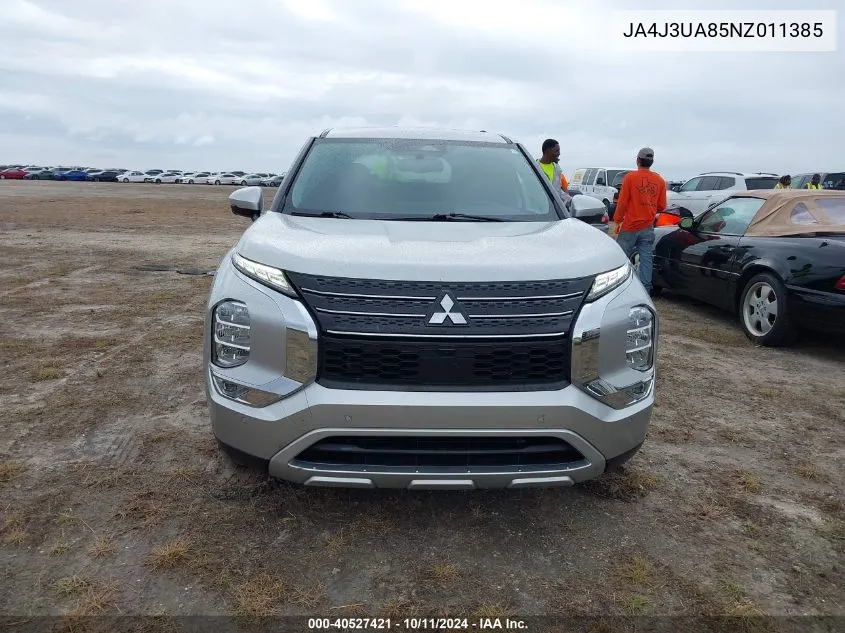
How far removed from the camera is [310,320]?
2588 mm

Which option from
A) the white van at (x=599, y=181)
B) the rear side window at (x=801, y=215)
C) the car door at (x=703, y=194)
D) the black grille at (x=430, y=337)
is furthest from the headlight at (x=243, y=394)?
the white van at (x=599, y=181)

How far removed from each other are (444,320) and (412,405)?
35 cm

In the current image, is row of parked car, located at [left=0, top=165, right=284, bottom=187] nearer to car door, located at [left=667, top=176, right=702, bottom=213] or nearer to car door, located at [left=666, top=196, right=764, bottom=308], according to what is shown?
car door, located at [left=667, top=176, right=702, bottom=213]

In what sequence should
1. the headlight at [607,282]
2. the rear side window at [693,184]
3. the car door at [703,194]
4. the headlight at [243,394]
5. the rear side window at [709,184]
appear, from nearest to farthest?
the headlight at [243,394], the headlight at [607,282], the car door at [703,194], the rear side window at [709,184], the rear side window at [693,184]

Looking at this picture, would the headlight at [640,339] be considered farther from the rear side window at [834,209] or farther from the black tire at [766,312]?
the rear side window at [834,209]

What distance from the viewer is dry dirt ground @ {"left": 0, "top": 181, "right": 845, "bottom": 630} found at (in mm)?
2488

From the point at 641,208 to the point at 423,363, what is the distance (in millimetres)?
5905

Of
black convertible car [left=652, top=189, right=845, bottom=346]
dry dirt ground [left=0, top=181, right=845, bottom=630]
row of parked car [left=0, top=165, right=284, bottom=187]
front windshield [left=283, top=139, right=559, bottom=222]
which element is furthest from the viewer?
row of parked car [left=0, top=165, right=284, bottom=187]

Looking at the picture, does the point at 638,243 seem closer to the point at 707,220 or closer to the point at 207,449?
the point at 707,220

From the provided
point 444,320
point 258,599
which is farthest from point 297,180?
point 258,599

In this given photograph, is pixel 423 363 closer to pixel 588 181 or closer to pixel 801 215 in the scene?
pixel 801 215

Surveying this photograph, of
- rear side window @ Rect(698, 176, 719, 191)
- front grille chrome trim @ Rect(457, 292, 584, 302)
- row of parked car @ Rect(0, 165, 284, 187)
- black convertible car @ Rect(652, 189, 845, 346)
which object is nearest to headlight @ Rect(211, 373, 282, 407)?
front grille chrome trim @ Rect(457, 292, 584, 302)

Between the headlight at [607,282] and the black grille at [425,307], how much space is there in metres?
0.19

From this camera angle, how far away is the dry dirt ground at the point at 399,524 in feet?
8.16
